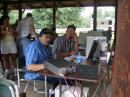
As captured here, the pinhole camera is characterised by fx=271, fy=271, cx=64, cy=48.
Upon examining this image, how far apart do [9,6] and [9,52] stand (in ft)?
22.9

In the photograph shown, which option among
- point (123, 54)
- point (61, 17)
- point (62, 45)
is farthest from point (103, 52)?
point (61, 17)

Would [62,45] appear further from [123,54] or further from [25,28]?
[123,54]

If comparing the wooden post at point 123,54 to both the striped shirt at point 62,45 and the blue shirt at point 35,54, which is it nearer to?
the blue shirt at point 35,54

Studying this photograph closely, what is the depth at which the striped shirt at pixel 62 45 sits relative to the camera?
4453mm

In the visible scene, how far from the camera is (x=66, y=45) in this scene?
15.0 ft

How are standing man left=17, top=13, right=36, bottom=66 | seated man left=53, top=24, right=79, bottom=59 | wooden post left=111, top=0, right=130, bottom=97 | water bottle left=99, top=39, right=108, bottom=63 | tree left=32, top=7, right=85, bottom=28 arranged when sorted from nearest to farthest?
1. wooden post left=111, top=0, right=130, bottom=97
2. water bottle left=99, top=39, right=108, bottom=63
3. seated man left=53, top=24, right=79, bottom=59
4. standing man left=17, top=13, right=36, bottom=66
5. tree left=32, top=7, right=85, bottom=28

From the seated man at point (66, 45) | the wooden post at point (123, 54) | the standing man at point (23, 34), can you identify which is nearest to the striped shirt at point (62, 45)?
the seated man at point (66, 45)

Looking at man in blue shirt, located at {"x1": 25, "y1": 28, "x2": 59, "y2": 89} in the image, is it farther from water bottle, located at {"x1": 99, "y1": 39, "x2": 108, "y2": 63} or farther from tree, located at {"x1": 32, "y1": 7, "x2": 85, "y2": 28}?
tree, located at {"x1": 32, "y1": 7, "x2": 85, "y2": 28}

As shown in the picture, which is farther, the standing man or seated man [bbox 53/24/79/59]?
the standing man

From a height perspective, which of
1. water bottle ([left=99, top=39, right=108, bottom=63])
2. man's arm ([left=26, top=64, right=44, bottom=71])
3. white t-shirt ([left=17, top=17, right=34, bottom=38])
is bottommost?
man's arm ([left=26, top=64, right=44, bottom=71])

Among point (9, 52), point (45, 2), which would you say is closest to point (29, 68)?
point (9, 52)

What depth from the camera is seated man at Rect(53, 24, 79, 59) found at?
14.6ft

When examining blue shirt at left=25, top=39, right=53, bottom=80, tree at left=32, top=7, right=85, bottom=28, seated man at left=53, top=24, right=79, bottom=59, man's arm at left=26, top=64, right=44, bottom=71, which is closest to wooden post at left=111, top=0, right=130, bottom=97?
man's arm at left=26, top=64, right=44, bottom=71

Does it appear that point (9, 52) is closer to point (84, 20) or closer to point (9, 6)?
point (9, 6)
